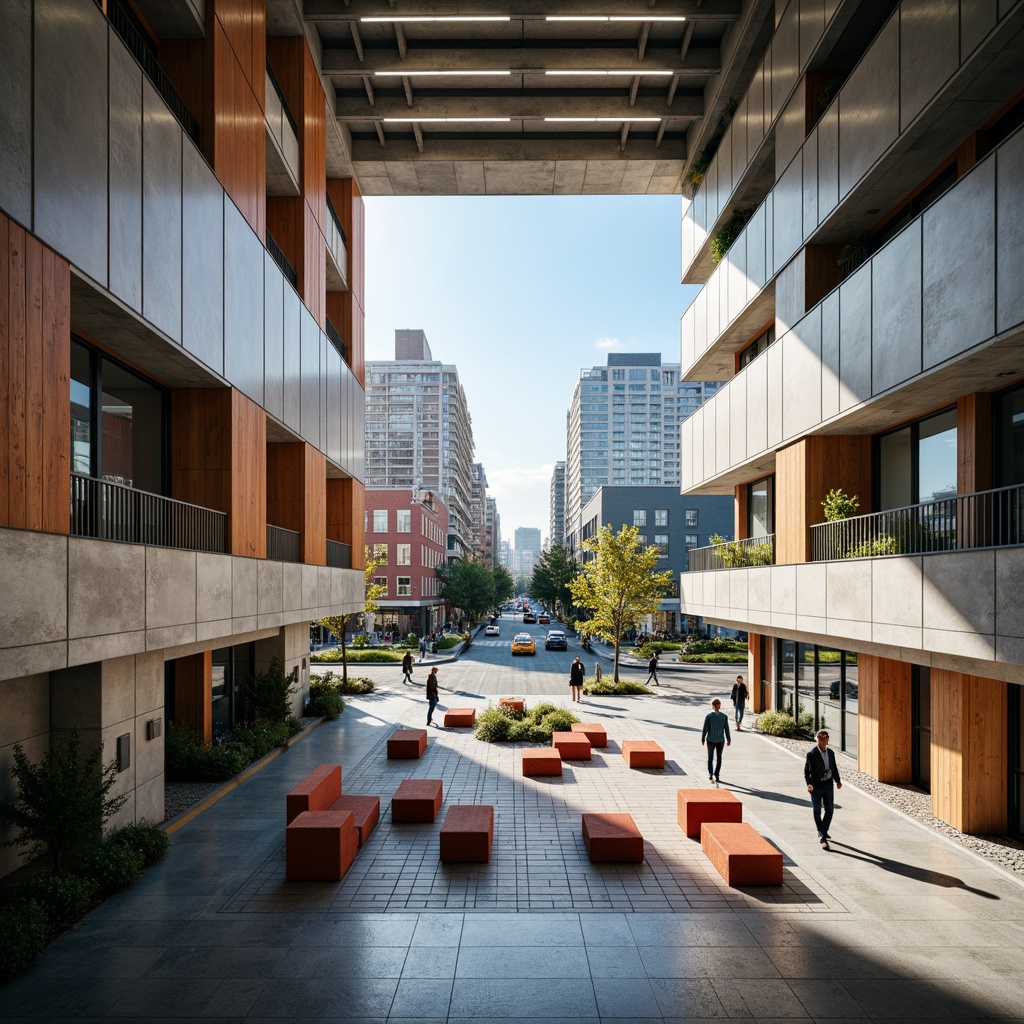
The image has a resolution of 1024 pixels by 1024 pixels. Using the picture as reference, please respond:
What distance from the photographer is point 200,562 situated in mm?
13234

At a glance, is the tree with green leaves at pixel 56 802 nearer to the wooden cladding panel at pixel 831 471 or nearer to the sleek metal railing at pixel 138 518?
the sleek metal railing at pixel 138 518

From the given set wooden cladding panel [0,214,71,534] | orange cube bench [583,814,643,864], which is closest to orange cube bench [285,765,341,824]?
orange cube bench [583,814,643,864]

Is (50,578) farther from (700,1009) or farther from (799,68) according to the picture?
(799,68)

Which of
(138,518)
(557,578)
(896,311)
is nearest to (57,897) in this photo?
(138,518)

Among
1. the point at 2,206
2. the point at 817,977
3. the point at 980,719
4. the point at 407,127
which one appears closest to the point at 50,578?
the point at 2,206

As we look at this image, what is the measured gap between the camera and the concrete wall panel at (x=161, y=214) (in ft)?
37.6

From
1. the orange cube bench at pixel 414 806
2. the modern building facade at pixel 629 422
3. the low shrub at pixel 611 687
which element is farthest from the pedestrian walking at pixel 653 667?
the modern building facade at pixel 629 422

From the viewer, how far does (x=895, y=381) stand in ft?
40.2

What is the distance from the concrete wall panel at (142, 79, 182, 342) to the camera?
11445 mm

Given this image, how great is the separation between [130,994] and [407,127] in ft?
91.1

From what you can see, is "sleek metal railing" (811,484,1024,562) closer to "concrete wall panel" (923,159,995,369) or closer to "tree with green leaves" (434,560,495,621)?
"concrete wall panel" (923,159,995,369)

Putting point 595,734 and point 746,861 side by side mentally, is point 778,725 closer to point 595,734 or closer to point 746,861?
point 595,734

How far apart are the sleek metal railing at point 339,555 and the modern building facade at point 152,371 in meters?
2.41

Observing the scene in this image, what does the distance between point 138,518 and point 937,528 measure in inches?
546
